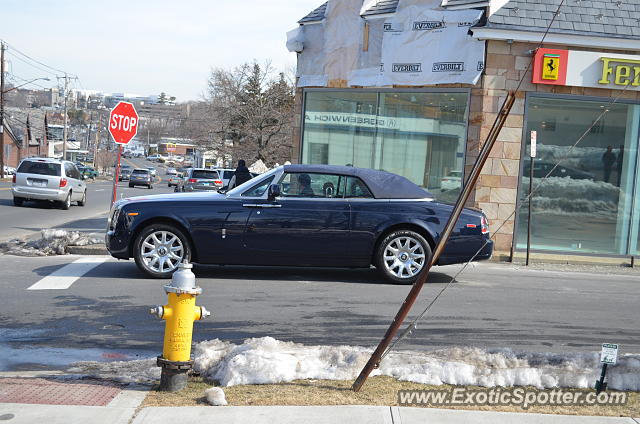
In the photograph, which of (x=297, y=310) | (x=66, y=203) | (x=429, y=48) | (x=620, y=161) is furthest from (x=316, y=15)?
(x=66, y=203)

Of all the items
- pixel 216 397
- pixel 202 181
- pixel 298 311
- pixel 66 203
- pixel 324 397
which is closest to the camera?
pixel 216 397

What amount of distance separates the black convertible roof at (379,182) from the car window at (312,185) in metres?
0.07

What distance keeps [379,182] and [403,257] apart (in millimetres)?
1108

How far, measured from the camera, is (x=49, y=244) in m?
12.3

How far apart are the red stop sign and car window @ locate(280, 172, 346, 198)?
5627 millimetres

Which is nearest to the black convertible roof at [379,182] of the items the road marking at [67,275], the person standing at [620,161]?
the road marking at [67,275]

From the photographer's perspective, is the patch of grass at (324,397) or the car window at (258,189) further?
the car window at (258,189)

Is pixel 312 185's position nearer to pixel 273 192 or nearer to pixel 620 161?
pixel 273 192

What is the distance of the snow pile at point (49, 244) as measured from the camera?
12.2 metres

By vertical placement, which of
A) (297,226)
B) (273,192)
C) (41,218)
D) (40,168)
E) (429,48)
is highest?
(429,48)

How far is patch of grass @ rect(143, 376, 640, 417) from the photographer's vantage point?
4.93 m

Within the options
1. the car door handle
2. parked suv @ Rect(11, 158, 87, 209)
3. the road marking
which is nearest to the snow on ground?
the road marking

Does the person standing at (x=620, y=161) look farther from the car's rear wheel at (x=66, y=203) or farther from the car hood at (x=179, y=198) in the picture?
the car's rear wheel at (x=66, y=203)

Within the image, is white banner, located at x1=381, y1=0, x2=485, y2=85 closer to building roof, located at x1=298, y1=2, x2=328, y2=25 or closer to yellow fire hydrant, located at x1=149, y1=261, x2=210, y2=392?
building roof, located at x1=298, y1=2, x2=328, y2=25
